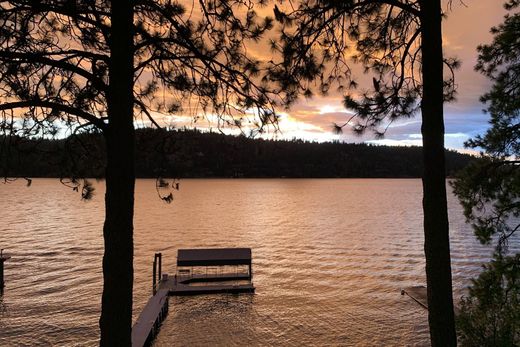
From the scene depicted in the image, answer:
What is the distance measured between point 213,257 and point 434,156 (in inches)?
805

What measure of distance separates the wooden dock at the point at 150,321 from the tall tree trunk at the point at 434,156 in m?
11.9

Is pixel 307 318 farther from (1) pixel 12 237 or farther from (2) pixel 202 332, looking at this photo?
(1) pixel 12 237

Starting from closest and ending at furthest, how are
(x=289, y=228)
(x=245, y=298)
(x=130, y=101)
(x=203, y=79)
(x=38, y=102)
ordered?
(x=38, y=102) → (x=130, y=101) → (x=203, y=79) → (x=245, y=298) → (x=289, y=228)

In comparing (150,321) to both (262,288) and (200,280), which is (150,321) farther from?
(200,280)

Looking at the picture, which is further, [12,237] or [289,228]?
[289,228]

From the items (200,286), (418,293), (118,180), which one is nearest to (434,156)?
(118,180)

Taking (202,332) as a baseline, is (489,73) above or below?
above

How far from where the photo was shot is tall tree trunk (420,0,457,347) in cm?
542

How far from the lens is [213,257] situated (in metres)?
24.7

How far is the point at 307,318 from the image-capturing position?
20.1 meters

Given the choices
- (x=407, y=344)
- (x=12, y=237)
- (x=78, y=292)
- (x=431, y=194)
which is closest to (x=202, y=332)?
(x=407, y=344)

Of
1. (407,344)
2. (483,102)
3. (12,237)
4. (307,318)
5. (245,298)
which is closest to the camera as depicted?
(483,102)

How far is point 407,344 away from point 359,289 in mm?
8565

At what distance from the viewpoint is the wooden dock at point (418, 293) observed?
72.2 ft
